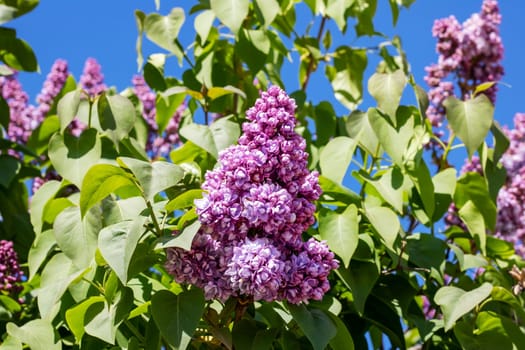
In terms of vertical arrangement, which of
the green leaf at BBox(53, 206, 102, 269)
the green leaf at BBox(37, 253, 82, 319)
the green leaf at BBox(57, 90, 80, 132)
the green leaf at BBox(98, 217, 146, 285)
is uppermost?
the green leaf at BBox(57, 90, 80, 132)

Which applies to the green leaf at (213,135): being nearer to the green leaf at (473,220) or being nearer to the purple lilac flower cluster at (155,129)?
the green leaf at (473,220)

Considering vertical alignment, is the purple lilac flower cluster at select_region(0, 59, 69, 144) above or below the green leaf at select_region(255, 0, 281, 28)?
below

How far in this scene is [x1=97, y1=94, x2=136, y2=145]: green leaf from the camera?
2.02m

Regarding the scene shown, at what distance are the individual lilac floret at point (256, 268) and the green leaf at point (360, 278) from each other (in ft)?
1.43

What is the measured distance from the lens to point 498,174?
2.27 meters

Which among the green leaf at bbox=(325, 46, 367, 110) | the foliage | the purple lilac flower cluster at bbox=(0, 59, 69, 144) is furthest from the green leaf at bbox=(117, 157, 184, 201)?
the purple lilac flower cluster at bbox=(0, 59, 69, 144)

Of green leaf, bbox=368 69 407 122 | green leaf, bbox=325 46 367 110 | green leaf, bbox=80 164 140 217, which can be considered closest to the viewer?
green leaf, bbox=80 164 140 217

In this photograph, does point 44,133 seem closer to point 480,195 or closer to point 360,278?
point 360,278

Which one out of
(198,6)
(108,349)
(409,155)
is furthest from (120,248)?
(198,6)

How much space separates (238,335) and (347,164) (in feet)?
2.05

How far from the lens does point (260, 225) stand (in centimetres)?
147

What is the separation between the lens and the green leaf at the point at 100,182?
59.5 inches

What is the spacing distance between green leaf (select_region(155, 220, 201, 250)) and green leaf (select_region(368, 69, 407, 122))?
0.78 m

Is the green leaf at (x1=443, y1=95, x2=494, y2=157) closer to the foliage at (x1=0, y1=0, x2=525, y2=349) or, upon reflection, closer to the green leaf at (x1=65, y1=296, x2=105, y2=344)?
the foliage at (x1=0, y1=0, x2=525, y2=349)
